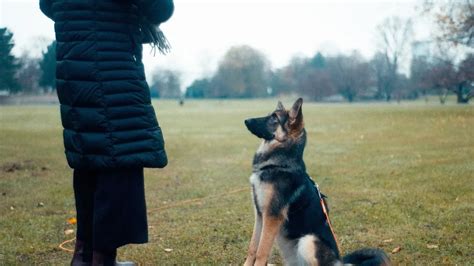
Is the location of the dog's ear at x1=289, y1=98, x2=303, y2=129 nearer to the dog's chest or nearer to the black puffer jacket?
the dog's chest

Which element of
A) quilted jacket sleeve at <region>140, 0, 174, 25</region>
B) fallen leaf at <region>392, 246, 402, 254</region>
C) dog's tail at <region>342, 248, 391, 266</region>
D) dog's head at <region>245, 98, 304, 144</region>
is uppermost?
quilted jacket sleeve at <region>140, 0, 174, 25</region>

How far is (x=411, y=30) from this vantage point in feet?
230

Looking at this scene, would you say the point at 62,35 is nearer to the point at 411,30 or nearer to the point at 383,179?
the point at 383,179

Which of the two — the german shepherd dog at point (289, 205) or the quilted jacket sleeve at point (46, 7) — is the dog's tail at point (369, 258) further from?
the quilted jacket sleeve at point (46, 7)

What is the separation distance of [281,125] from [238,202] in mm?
3535

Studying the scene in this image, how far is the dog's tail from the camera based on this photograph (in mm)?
3762

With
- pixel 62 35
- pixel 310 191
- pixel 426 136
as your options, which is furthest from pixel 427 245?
pixel 426 136

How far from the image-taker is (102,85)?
3523 mm

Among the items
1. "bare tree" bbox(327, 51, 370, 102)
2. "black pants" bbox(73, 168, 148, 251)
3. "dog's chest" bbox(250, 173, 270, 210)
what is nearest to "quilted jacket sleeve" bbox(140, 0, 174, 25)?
"black pants" bbox(73, 168, 148, 251)

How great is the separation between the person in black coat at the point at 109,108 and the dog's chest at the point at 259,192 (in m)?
0.94

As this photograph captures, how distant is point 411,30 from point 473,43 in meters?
45.0

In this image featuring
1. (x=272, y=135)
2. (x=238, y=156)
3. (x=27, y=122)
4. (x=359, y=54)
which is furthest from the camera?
(x=359, y=54)

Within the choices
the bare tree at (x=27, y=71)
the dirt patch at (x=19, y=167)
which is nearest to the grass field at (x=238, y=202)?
the dirt patch at (x=19, y=167)

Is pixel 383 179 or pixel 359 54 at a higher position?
pixel 359 54
